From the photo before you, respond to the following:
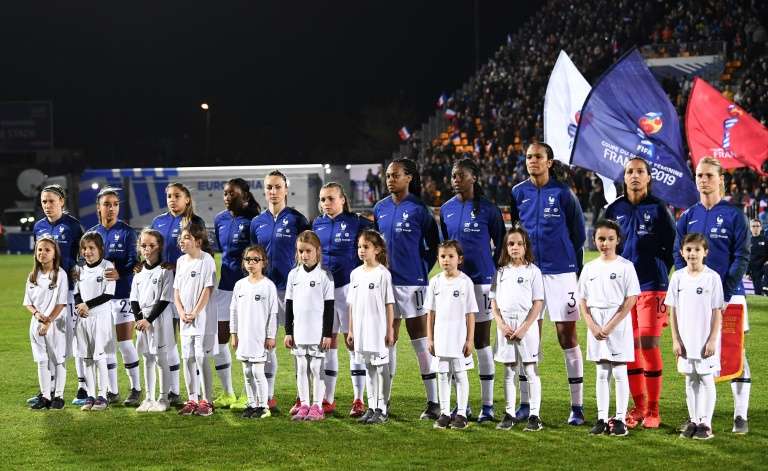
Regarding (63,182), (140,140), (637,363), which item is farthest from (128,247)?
(140,140)

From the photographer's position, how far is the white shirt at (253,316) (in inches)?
347

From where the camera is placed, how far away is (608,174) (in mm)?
15648

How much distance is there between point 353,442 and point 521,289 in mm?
1754

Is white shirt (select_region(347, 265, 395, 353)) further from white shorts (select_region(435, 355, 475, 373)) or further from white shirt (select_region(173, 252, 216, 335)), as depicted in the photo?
white shirt (select_region(173, 252, 216, 335))

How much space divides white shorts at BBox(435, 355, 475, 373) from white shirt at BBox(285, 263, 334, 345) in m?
1.08

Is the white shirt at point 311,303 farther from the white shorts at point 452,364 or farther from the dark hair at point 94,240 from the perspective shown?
the dark hair at point 94,240

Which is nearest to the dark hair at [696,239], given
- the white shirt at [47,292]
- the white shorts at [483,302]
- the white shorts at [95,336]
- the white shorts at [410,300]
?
the white shorts at [483,302]

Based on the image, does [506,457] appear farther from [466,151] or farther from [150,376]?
[466,151]

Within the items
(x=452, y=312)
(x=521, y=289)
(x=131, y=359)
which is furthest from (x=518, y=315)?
(x=131, y=359)

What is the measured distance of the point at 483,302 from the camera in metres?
8.58

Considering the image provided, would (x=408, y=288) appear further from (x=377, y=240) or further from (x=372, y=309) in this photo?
(x=377, y=240)

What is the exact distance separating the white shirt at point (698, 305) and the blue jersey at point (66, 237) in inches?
220

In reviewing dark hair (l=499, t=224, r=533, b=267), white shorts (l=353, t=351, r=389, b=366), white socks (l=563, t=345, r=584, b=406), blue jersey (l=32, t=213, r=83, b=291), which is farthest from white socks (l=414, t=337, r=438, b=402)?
blue jersey (l=32, t=213, r=83, b=291)

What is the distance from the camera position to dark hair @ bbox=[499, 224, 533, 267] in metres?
8.24
